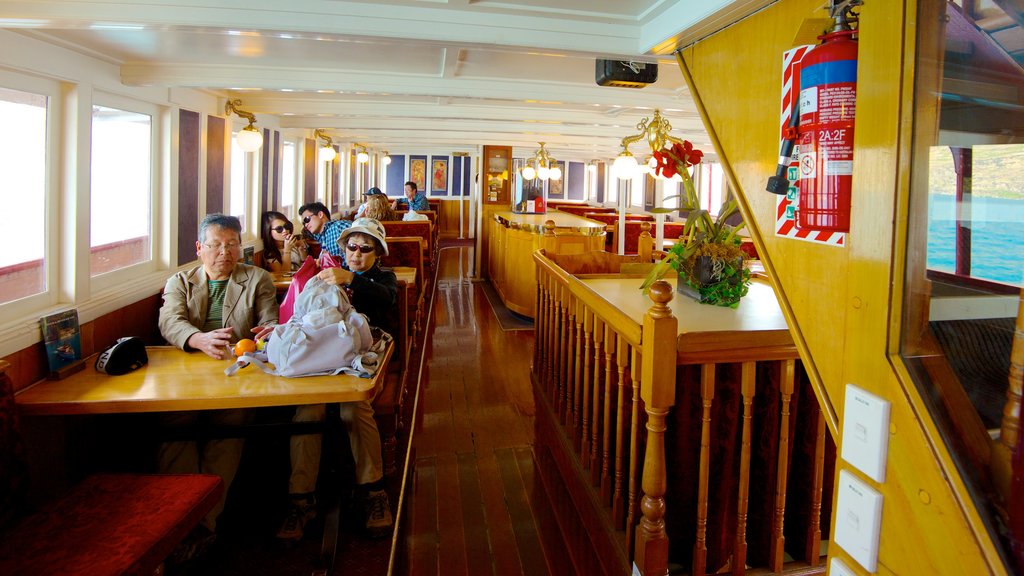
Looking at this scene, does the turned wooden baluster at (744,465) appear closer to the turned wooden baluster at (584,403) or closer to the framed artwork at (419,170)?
the turned wooden baluster at (584,403)

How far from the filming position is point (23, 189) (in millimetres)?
2770

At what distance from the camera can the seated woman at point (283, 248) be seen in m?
5.32

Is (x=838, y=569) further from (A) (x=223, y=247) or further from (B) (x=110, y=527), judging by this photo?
(A) (x=223, y=247)

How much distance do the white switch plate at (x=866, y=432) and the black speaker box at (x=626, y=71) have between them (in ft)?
7.37

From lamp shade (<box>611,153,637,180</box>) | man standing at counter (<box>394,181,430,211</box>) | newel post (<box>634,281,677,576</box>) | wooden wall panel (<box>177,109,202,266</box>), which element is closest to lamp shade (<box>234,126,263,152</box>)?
wooden wall panel (<box>177,109,202,266</box>)

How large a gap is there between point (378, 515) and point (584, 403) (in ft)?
3.56

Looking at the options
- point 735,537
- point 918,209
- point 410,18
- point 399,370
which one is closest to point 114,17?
point 410,18

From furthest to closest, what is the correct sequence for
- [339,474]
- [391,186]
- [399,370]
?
1. [391,186]
2. [399,370]
3. [339,474]

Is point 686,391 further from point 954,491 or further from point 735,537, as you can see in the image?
point 954,491

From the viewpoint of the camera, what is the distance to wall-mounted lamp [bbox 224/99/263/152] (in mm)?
4695

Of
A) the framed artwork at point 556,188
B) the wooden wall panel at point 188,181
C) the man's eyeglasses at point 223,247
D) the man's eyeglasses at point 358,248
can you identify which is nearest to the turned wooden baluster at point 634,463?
the man's eyeglasses at point 358,248

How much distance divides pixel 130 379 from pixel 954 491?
2.64 metres

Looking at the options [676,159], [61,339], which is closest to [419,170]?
[676,159]

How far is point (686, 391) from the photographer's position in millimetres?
2250
